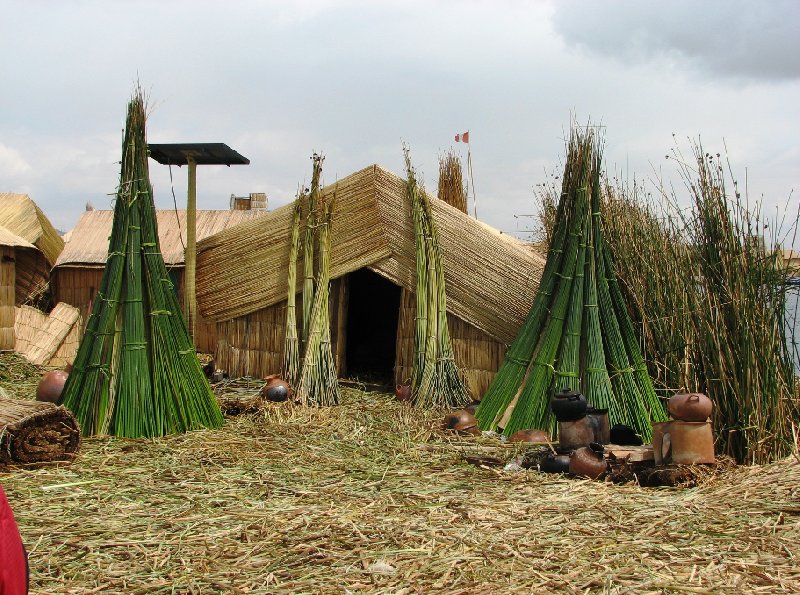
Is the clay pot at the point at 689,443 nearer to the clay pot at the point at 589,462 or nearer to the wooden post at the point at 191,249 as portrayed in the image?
the clay pot at the point at 589,462

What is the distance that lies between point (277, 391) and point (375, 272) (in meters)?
1.58

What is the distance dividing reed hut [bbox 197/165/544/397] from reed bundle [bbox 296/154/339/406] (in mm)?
216

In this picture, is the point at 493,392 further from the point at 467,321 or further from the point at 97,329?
the point at 97,329

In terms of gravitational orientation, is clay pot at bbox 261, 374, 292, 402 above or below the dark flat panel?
below

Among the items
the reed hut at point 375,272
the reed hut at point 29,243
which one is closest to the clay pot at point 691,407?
the reed hut at point 375,272

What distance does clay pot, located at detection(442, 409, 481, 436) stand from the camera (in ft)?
20.0

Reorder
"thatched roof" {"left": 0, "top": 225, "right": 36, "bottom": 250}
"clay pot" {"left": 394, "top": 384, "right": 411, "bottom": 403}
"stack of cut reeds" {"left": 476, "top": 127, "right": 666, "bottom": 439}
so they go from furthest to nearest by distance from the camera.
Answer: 1. "thatched roof" {"left": 0, "top": 225, "right": 36, "bottom": 250}
2. "clay pot" {"left": 394, "top": 384, "right": 411, "bottom": 403}
3. "stack of cut reeds" {"left": 476, "top": 127, "right": 666, "bottom": 439}

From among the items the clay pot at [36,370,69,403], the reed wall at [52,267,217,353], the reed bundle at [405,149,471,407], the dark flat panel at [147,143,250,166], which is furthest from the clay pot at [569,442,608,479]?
the reed wall at [52,267,217,353]

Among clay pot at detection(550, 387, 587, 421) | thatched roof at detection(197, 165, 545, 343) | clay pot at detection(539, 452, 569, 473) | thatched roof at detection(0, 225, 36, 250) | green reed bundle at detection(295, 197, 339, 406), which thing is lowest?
clay pot at detection(539, 452, 569, 473)

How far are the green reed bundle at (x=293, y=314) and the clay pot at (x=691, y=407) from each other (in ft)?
12.1

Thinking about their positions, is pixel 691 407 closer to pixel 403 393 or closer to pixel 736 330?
pixel 736 330

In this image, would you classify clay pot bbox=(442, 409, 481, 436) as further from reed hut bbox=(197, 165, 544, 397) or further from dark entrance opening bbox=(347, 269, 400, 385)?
dark entrance opening bbox=(347, 269, 400, 385)

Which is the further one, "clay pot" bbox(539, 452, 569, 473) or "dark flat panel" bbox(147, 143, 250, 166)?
"dark flat panel" bbox(147, 143, 250, 166)

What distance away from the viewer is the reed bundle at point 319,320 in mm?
7203
